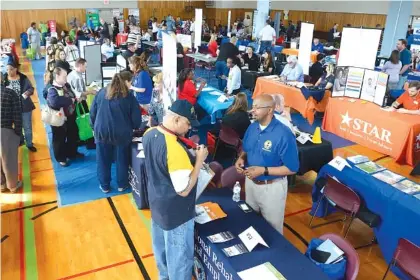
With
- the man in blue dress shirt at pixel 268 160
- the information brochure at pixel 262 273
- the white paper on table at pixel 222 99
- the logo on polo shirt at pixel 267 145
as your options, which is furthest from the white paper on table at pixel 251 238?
the white paper on table at pixel 222 99

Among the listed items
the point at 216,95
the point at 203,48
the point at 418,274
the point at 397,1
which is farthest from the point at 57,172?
the point at 397,1

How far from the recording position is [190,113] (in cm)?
261

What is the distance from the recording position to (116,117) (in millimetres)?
4426

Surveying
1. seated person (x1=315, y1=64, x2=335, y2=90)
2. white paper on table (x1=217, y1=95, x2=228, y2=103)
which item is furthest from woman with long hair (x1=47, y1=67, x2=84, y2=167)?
seated person (x1=315, y1=64, x2=335, y2=90)

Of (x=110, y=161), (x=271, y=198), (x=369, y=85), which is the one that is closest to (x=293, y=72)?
(x=369, y=85)

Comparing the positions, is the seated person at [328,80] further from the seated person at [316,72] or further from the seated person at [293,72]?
the seated person at [316,72]

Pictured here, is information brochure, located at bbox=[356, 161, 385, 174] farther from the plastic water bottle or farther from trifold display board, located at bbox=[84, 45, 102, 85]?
trifold display board, located at bbox=[84, 45, 102, 85]

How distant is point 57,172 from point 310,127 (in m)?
5.35

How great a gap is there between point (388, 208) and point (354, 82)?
396 centimetres

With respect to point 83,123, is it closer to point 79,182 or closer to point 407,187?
point 79,182

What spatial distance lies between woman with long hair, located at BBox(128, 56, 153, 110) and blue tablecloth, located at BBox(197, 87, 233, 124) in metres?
1.15

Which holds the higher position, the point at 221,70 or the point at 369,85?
the point at 369,85

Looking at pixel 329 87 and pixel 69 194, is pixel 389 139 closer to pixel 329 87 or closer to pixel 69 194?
pixel 329 87

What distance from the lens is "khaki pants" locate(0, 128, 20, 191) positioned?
463 centimetres
